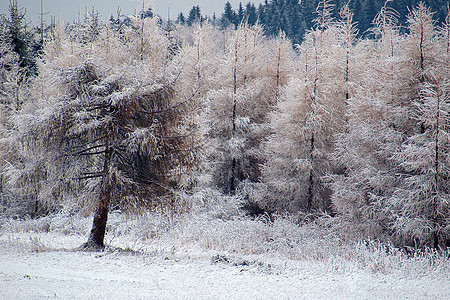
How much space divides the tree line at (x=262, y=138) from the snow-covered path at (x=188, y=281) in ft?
6.47

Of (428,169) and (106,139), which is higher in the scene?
(106,139)

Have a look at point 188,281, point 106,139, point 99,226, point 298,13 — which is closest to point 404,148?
point 188,281

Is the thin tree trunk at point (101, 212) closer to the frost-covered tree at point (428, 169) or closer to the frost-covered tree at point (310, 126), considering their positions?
the frost-covered tree at point (428, 169)

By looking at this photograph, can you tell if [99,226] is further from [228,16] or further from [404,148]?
[228,16]

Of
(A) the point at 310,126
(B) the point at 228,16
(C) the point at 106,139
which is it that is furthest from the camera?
(B) the point at 228,16

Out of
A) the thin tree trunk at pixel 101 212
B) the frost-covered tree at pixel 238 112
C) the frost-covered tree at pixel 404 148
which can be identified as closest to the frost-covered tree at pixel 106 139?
the thin tree trunk at pixel 101 212

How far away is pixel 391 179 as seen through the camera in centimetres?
1040

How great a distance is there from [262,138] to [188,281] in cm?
1264

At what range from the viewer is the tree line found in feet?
26.7

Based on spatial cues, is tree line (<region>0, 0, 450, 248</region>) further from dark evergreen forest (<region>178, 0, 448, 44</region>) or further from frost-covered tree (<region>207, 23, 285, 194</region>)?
dark evergreen forest (<region>178, 0, 448, 44</region>)

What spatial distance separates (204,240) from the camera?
10.3 m

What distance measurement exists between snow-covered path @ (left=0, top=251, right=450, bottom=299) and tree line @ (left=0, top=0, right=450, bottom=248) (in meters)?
1.97

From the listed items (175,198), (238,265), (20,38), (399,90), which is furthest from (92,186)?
(20,38)

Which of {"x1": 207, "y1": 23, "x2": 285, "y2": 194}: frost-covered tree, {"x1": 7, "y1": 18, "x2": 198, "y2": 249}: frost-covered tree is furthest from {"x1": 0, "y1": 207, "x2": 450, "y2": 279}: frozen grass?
{"x1": 207, "y1": 23, "x2": 285, "y2": 194}: frost-covered tree
